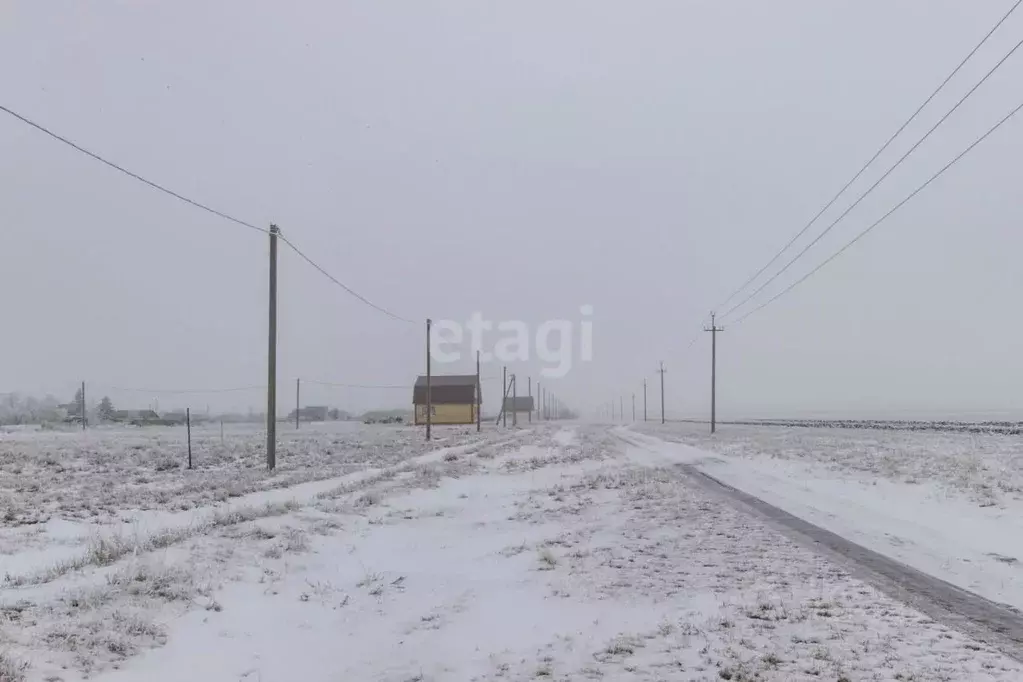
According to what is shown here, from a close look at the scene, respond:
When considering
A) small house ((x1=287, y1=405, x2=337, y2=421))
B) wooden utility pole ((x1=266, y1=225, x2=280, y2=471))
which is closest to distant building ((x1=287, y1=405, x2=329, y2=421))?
small house ((x1=287, y1=405, x2=337, y2=421))

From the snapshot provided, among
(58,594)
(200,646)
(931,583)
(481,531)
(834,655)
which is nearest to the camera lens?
(834,655)

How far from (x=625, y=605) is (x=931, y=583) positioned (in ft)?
12.6

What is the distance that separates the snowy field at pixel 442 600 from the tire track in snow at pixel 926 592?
0.96ft

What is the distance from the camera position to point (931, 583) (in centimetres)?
805

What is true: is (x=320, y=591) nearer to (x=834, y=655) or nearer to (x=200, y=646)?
(x=200, y=646)

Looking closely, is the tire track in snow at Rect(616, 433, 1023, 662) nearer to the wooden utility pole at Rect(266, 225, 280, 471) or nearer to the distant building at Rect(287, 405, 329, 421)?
the wooden utility pole at Rect(266, 225, 280, 471)

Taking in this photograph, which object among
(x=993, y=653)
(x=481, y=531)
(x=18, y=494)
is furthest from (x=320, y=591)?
(x=18, y=494)

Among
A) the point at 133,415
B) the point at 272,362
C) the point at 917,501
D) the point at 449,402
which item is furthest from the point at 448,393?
the point at 917,501

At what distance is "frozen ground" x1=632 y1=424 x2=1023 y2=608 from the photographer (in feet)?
30.5

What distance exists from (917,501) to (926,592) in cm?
907

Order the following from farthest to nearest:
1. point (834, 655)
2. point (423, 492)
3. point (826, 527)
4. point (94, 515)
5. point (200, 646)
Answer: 1. point (423, 492)
2. point (94, 515)
3. point (826, 527)
4. point (200, 646)
5. point (834, 655)

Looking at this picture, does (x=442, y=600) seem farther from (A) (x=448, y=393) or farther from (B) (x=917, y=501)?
(A) (x=448, y=393)

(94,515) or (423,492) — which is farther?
(423,492)

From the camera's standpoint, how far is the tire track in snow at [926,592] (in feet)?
20.4
